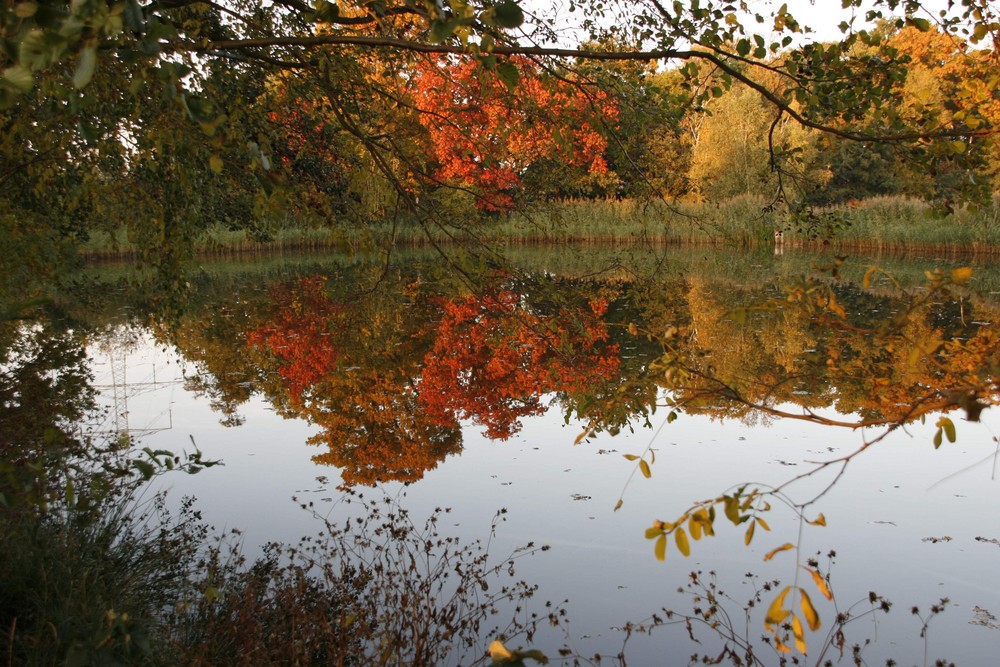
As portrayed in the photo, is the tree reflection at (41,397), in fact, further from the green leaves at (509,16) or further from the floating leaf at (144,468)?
the green leaves at (509,16)

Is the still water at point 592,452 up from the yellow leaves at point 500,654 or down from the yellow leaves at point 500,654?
down

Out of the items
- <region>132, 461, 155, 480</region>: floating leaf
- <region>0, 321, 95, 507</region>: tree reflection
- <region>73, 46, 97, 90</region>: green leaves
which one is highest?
<region>73, 46, 97, 90</region>: green leaves

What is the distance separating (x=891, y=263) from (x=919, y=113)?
17.8 meters

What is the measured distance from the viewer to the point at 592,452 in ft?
24.7

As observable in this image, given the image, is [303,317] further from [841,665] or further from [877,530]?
[841,665]

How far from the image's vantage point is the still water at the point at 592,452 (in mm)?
4641

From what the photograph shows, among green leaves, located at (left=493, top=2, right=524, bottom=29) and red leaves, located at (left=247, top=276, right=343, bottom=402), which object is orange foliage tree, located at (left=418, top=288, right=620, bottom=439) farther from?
green leaves, located at (left=493, top=2, right=524, bottom=29)

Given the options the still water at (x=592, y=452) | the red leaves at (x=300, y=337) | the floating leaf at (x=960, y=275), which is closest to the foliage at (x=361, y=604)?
the still water at (x=592, y=452)

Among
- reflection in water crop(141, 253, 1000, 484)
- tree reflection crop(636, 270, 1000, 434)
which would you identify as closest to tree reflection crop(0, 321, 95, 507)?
reflection in water crop(141, 253, 1000, 484)

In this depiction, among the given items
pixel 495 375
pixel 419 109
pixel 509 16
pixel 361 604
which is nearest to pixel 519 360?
pixel 495 375

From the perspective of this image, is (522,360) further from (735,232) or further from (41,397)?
(735,232)

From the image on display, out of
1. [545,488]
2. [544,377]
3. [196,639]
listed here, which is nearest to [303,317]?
[544,377]

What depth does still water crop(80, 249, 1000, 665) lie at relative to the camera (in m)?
4.64

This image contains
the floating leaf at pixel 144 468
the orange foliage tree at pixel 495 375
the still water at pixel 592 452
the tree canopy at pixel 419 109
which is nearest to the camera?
the floating leaf at pixel 144 468
